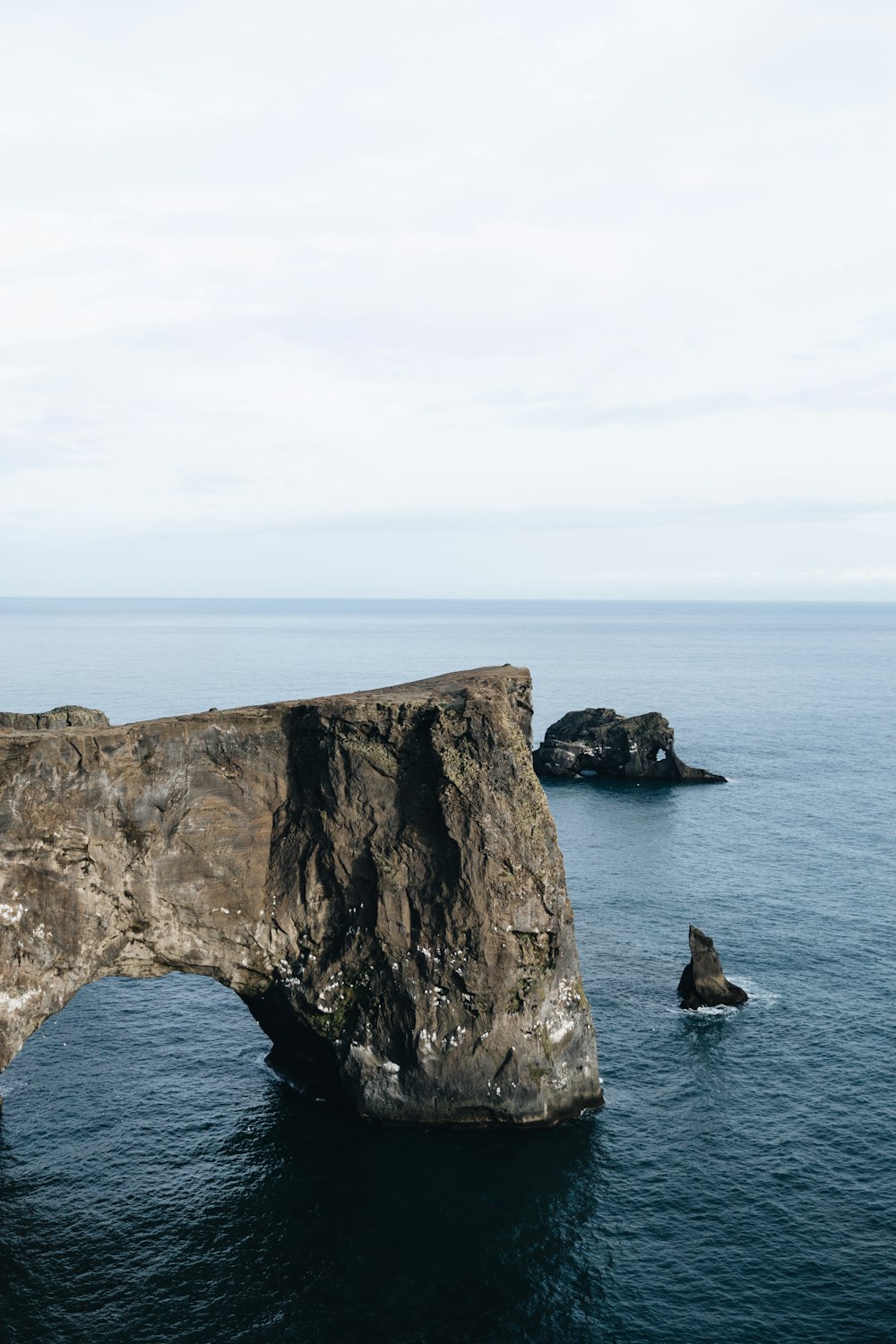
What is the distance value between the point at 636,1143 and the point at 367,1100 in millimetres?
12244

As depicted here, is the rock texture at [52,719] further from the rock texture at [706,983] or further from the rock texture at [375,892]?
the rock texture at [706,983]

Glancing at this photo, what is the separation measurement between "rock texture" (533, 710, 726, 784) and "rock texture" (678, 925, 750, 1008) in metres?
65.2

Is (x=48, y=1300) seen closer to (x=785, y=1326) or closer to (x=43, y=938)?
(x=43, y=938)

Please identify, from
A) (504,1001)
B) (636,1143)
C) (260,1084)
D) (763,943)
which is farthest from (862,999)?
(260,1084)

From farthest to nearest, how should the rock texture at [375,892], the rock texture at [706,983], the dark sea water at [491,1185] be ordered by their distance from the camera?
the rock texture at [706,983] → the rock texture at [375,892] → the dark sea water at [491,1185]

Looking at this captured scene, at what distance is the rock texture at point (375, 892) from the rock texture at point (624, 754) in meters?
76.4

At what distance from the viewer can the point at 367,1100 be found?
47156mm

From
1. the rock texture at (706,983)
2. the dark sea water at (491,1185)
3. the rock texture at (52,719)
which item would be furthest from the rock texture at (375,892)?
the rock texture at (52,719)

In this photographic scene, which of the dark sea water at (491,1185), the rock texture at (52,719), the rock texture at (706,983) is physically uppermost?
the rock texture at (52,719)

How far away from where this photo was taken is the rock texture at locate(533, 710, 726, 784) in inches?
4852

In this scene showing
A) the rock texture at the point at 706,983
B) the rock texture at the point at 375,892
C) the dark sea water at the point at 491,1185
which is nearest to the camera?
the dark sea water at the point at 491,1185

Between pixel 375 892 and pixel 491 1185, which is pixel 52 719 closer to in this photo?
pixel 375 892

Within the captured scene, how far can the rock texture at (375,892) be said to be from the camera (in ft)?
151

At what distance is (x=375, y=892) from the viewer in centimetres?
4809
